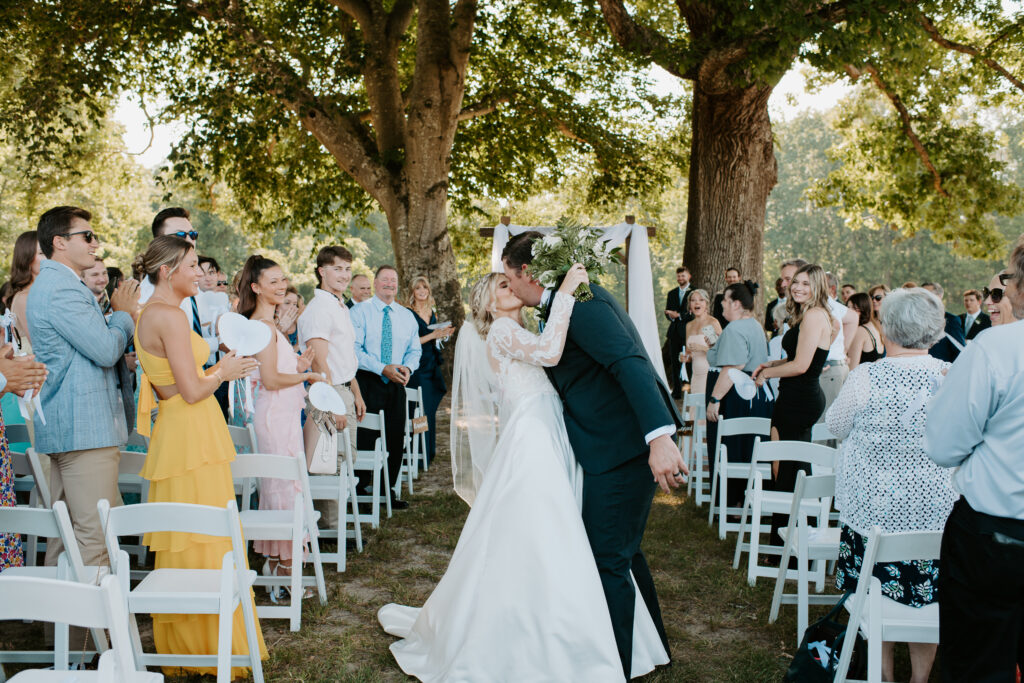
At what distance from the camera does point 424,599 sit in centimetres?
477

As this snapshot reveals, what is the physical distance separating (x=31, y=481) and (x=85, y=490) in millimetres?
979

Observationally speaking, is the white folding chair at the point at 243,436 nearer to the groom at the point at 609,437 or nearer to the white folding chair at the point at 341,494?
the white folding chair at the point at 341,494

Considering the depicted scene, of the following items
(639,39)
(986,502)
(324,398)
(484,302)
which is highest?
(639,39)

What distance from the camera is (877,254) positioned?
48000 mm

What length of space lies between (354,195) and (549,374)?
14.0 m

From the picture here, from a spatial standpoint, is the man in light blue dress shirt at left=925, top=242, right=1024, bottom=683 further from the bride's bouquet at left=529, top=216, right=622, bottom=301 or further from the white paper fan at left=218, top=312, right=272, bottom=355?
the white paper fan at left=218, top=312, right=272, bottom=355

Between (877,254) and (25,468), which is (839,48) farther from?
(877,254)

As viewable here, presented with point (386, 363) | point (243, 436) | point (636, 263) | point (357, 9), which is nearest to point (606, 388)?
point (243, 436)

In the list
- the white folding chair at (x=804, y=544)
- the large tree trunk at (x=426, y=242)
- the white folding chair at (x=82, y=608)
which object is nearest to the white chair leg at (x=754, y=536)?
the white folding chair at (x=804, y=544)

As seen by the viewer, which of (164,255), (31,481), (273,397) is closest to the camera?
(164,255)

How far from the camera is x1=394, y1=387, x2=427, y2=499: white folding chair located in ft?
23.7

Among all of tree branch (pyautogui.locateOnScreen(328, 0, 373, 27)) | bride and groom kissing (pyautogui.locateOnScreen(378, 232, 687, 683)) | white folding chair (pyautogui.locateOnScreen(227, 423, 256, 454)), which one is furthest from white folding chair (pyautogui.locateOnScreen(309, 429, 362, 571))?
tree branch (pyautogui.locateOnScreen(328, 0, 373, 27))

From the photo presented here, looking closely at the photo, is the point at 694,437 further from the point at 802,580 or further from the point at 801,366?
the point at 802,580

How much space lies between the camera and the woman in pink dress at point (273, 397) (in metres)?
4.68
